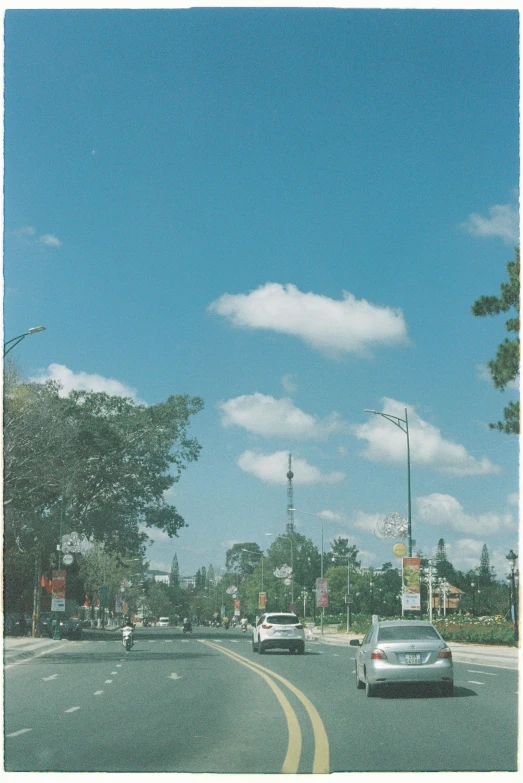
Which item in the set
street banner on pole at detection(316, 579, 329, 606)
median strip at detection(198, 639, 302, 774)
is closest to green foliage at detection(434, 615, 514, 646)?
street banner on pole at detection(316, 579, 329, 606)

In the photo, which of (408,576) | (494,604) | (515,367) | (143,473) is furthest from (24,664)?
(494,604)

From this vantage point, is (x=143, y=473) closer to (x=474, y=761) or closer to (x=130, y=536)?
(x=130, y=536)

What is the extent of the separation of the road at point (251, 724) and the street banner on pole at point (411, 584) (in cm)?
1295

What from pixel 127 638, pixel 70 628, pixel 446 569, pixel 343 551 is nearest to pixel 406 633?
pixel 127 638

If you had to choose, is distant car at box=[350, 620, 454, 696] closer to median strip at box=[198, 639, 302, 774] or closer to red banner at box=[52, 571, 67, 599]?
median strip at box=[198, 639, 302, 774]

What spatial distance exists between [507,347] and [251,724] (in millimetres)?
20800

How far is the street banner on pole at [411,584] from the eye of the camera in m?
38.4

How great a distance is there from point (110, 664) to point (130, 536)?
29.9m

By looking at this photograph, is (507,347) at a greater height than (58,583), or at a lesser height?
greater

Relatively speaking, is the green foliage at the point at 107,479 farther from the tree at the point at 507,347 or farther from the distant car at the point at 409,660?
the distant car at the point at 409,660

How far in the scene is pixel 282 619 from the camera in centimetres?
3775

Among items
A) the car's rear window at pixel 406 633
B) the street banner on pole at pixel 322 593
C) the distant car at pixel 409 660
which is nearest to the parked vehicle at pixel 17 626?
the street banner on pole at pixel 322 593

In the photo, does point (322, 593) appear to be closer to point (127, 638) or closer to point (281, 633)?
point (127, 638)

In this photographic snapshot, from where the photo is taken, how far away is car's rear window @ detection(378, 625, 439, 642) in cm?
1784
